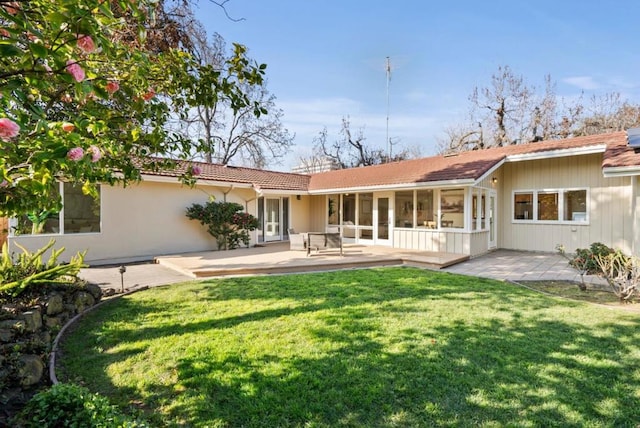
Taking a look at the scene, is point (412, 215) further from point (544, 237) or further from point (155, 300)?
point (155, 300)

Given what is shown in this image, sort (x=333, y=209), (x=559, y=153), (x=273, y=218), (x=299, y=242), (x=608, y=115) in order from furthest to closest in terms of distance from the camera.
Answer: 1. (x=608, y=115)
2. (x=333, y=209)
3. (x=273, y=218)
4. (x=299, y=242)
5. (x=559, y=153)

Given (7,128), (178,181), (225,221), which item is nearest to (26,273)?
(7,128)

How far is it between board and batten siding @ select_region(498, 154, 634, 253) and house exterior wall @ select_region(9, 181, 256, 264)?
40.7ft

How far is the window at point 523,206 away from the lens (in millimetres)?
13281

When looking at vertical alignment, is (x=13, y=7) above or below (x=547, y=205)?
above

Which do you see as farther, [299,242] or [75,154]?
[299,242]

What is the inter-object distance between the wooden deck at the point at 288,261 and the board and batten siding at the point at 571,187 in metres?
3.68

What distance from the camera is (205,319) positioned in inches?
211

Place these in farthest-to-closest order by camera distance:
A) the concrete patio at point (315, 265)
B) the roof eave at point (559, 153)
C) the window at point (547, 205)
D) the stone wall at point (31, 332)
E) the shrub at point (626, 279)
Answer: the window at point (547, 205), the roof eave at point (559, 153), the concrete patio at point (315, 265), the shrub at point (626, 279), the stone wall at point (31, 332)

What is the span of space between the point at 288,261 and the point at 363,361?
23.5ft

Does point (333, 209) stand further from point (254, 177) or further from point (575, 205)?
point (575, 205)

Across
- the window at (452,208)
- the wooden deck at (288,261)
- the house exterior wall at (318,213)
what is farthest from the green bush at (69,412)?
the house exterior wall at (318,213)

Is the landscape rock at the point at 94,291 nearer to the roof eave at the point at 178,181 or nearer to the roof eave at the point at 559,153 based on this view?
the roof eave at the point at 178,181

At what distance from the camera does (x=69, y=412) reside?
2.66m
